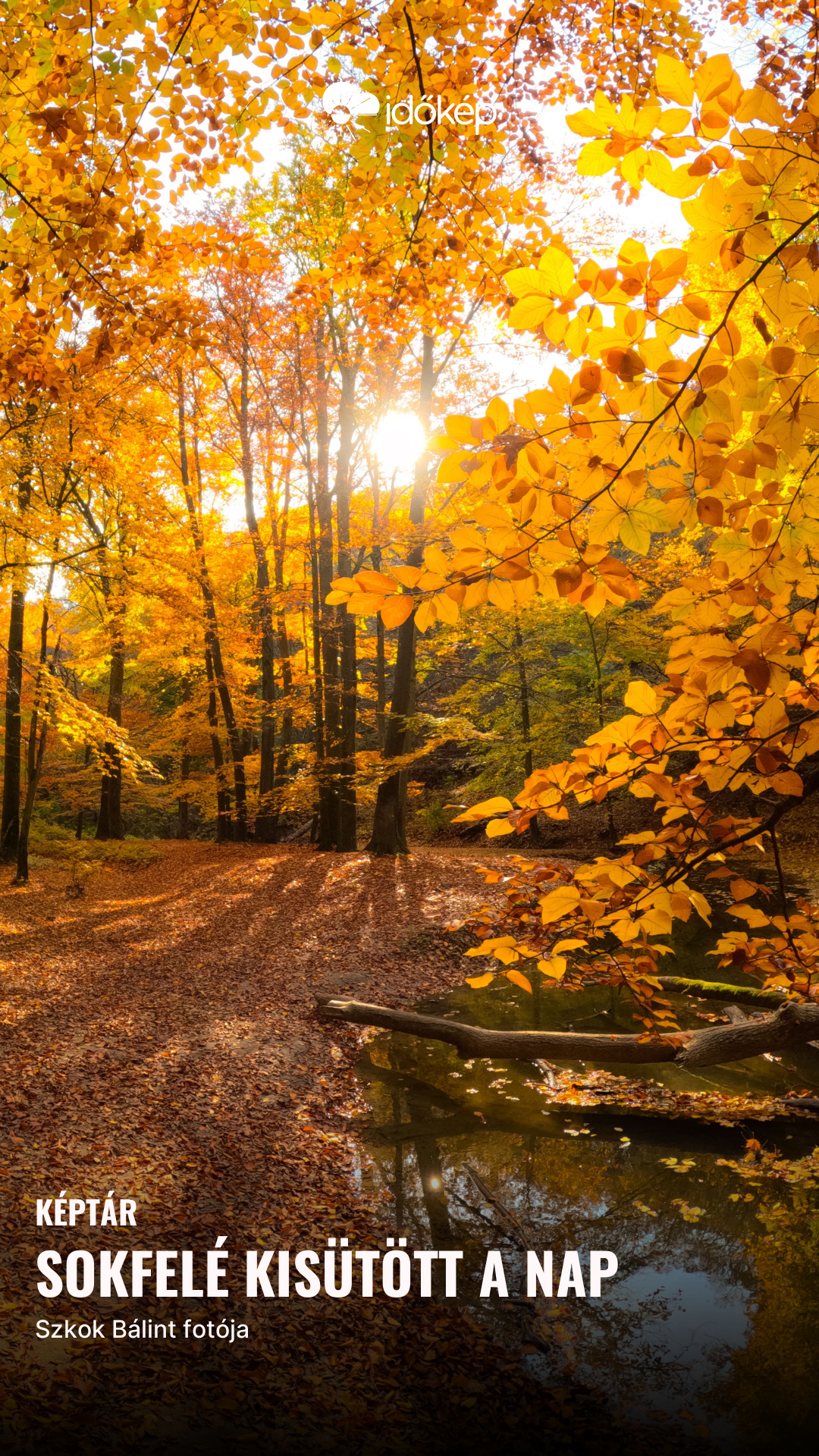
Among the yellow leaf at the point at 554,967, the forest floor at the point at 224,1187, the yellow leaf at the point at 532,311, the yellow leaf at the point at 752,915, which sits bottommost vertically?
the forest floor at the point at 224,1187

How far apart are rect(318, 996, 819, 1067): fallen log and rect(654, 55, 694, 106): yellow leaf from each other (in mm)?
2707

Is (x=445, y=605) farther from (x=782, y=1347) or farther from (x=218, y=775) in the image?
(x=218, y=775)

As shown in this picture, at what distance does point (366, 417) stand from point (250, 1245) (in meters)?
13.1

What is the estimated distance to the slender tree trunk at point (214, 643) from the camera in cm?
1434

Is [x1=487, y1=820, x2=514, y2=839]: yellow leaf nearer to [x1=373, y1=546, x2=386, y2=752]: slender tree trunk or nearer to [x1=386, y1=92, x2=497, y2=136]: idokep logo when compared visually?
[x1=386, y1=92, x2=497, y2=136]: idokep logo

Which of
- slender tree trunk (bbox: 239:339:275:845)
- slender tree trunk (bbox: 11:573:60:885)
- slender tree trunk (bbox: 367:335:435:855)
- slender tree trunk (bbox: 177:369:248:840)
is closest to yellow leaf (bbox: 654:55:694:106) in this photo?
slender tree trunk (bbox: 11:573:60:885)

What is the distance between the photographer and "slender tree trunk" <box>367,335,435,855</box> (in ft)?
38.9

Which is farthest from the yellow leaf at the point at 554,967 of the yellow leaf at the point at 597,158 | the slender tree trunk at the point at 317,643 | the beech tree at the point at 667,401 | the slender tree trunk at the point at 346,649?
the slender tree trunk at the point at 317,643

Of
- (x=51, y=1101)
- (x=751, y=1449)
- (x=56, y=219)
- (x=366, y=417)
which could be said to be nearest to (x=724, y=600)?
(x=56, y=219)

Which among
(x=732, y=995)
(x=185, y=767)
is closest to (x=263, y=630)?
(x=185, y=767)

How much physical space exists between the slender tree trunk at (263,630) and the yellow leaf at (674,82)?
46.9ft

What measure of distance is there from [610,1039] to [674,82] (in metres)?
4.90

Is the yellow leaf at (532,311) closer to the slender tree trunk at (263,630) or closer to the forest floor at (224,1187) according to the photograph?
the forest floor at (224,1187)

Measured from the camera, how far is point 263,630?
614 inches
